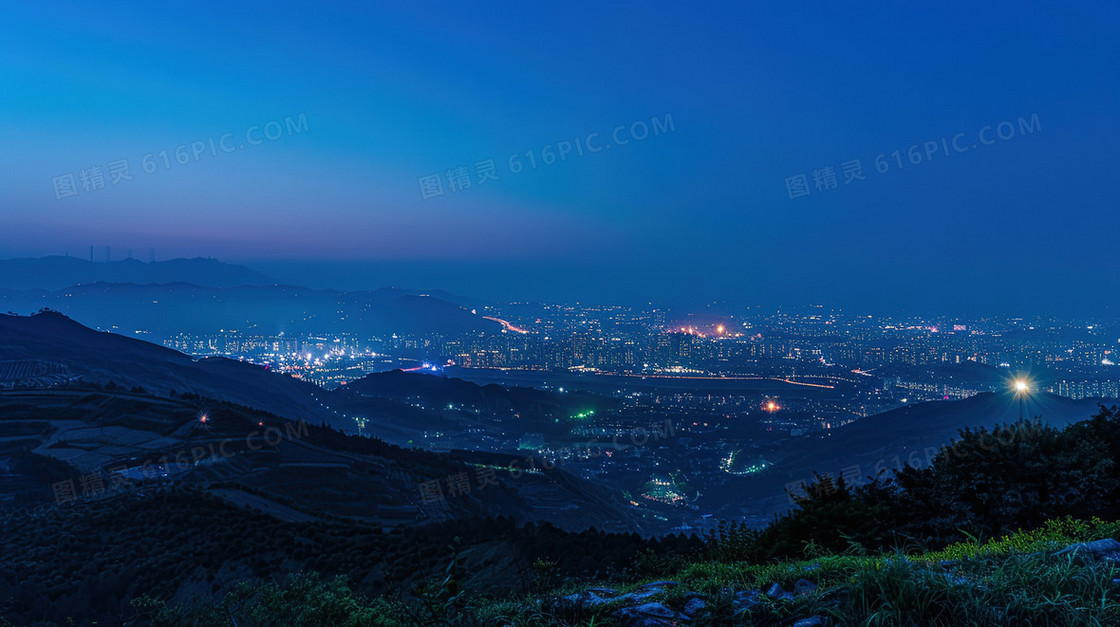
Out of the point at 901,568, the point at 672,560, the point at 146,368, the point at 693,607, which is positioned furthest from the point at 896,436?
the point at 146,368

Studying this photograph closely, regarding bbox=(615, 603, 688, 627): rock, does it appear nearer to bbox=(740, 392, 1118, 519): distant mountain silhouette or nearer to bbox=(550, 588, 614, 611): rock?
bbox=(550, 588, 614, 611): rock

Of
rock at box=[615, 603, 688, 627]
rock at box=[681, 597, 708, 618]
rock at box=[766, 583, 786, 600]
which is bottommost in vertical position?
rock at box=[766, 583, 786, 600]

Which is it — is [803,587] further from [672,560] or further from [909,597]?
[672,560]

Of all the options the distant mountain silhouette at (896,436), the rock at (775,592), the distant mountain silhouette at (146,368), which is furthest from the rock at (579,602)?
the distant mountain silhouette at (146,368)

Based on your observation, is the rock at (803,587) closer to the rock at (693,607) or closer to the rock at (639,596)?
the rock at (693,607)

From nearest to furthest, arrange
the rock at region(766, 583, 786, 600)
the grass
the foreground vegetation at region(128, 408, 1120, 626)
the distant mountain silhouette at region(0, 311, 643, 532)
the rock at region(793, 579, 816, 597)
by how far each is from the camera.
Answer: the grass, the foreground vegetation at region(128, 408, 1120, 626), the rock at region(766, 583, 786, 600), the rock at region(793, 579, 816, 597), the distant mountain silhouette at region(0, 311, 643, 532)

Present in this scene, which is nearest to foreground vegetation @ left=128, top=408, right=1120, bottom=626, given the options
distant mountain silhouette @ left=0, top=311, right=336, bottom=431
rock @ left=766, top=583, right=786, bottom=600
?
rock @ left=766, top=583, right=786, bottom=600

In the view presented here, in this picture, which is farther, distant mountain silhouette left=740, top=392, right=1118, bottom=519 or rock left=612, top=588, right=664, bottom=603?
distant mountain silhouette left=740, top=392, right=1118, bottom=519
